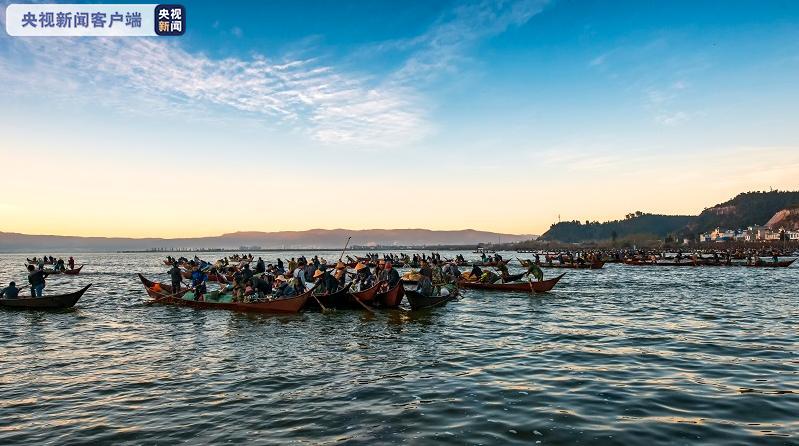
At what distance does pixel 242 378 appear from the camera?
43.0 ft

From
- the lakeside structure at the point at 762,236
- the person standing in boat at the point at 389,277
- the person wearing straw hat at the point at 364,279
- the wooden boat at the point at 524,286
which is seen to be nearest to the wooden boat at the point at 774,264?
the wooden boat at the point at 524,286

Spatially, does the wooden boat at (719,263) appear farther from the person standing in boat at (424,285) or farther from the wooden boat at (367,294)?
the wooden boat at (367,294)

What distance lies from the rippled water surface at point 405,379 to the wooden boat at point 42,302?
8.01 ft

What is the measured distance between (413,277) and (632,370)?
1177 inches

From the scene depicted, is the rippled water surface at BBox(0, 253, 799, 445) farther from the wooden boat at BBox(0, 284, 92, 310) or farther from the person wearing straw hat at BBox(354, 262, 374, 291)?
the person wearing straw hat at BBox(354, 262, 374, 291)

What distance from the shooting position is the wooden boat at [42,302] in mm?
26766

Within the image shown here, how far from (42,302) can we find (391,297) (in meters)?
19.2

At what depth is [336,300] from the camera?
26.0 metres

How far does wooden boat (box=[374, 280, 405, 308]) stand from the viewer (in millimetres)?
25398

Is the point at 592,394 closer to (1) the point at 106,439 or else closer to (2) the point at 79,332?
(1) the point at 106,439

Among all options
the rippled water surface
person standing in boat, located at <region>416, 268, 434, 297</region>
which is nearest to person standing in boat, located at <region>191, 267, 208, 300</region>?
the rippled water surface

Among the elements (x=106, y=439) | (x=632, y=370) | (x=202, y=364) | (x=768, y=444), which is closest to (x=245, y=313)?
(x=202, y=364)

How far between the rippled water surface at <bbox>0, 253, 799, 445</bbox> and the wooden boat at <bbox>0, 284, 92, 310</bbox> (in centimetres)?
244

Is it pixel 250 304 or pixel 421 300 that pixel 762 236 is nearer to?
pixel 421 300
